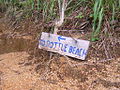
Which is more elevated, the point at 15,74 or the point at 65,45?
the point at 65,45

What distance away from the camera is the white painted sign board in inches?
56.7

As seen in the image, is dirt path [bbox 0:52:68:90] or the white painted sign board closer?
dirt path [bbox 0:52:68:90]

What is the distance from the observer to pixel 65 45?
1509 mm

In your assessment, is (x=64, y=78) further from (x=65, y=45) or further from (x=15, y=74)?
(x=15, y=74)

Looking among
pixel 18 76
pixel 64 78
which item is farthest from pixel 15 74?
pixel 64 78

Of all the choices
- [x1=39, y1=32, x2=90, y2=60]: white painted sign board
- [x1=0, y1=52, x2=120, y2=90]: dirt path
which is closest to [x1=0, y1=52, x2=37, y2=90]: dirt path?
[x1=0, y1=52, x2=120, y2=90]: dirt path

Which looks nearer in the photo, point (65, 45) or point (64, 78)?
point (64, 78)

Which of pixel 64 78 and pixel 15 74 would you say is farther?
pixel 15 74

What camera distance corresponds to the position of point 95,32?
174 centimetres

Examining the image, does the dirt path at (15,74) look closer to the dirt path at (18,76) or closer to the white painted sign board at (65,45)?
the dirt path at (18,76)

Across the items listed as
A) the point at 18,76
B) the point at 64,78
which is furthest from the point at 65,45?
the point at 18,76

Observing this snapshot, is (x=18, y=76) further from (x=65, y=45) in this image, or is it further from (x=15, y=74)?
(x=65, y=45)

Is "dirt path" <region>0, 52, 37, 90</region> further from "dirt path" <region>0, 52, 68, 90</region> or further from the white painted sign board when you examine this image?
the white painted sign board

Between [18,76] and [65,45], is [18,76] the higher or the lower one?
the lower one
